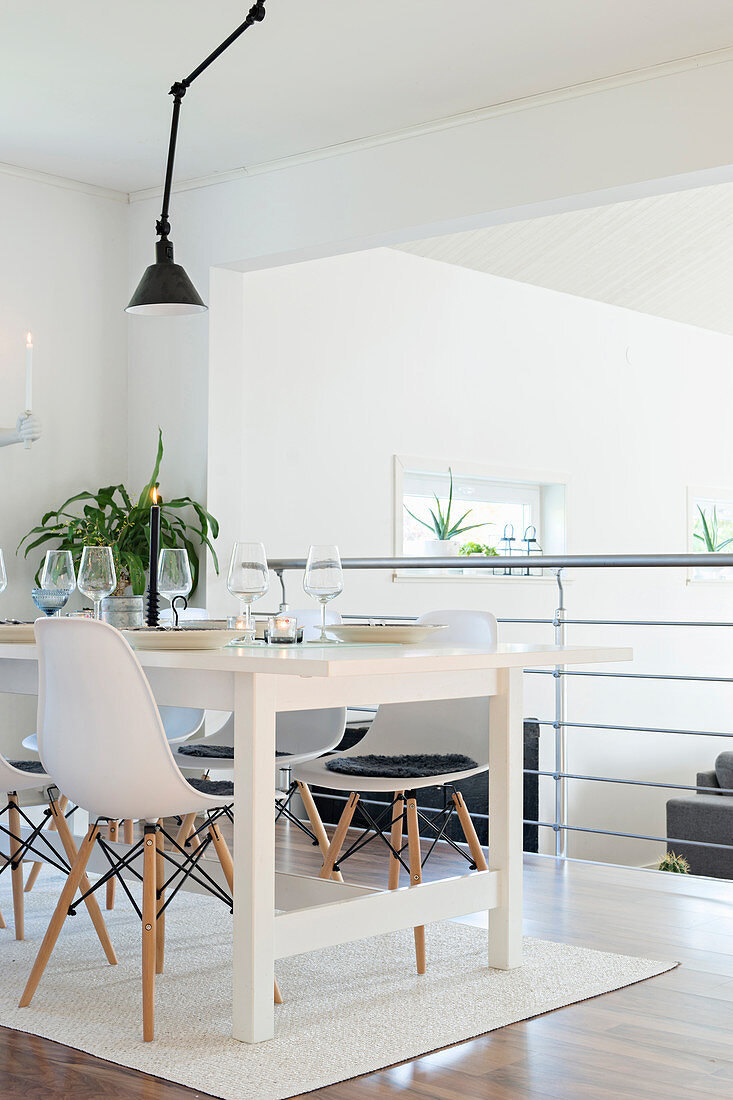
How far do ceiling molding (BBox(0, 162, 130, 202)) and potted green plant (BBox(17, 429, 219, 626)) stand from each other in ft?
3.49

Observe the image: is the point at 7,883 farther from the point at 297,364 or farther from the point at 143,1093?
the point at 297,364

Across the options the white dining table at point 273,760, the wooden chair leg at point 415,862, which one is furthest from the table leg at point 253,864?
the wooden chair leg at point 415,862

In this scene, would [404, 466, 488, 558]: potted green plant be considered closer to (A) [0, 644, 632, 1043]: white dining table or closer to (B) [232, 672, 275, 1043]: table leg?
(A) [0, 644, 632, 1043]: white dining table

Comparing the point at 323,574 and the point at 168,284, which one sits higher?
the point at 168,284

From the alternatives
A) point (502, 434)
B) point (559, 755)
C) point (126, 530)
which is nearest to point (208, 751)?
point (559, 755)

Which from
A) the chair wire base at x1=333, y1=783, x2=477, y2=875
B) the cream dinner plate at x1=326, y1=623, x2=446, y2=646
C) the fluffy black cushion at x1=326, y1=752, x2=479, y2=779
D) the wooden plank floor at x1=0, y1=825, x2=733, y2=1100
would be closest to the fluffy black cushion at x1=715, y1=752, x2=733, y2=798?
the chair wire base at x1=333, y1=783, x2=477, y2=875

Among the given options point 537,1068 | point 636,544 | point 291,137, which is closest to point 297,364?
point 291,137

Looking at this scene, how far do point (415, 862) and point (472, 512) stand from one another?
3.81 m

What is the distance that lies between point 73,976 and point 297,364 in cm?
327

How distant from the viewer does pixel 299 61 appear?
3812mm

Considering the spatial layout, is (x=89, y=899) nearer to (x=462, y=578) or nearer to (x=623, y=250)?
(x=462, y=578)

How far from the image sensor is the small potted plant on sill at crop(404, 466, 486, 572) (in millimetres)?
6133

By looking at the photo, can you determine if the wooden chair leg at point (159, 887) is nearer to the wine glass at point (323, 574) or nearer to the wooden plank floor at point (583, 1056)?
the wooden plank floor at point (583, 1056)

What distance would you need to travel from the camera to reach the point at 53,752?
241cm
